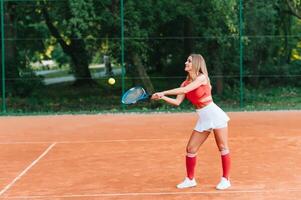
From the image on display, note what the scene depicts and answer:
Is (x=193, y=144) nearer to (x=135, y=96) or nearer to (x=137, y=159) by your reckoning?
(x=135, y=96)

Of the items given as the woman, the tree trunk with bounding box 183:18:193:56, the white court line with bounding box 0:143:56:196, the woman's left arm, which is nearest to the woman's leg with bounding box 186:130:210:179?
the woman

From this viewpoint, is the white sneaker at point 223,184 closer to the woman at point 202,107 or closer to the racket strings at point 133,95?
the woman at point 202,107

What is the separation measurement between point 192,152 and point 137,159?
2265mm

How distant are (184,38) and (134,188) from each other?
12385 millimetres

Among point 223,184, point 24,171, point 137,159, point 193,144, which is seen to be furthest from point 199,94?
point 24,171

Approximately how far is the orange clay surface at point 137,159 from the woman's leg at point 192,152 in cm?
13

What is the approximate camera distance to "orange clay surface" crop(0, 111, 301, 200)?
6934 mm

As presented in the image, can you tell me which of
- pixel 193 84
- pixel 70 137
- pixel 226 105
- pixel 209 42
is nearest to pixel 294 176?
pixel 193 84

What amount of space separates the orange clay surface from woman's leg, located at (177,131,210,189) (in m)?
0.13

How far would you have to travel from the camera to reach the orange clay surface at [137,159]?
693cm

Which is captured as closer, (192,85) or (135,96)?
(192,85)

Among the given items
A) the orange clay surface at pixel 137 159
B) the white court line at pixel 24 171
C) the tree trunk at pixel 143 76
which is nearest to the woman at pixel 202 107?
the orange clay surface at pixel 137 159

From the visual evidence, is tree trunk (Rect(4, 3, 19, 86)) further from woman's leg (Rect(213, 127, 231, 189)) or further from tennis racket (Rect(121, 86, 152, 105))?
woman's leg (Rect(213, 127, 231, 189))

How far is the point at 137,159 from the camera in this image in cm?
912
